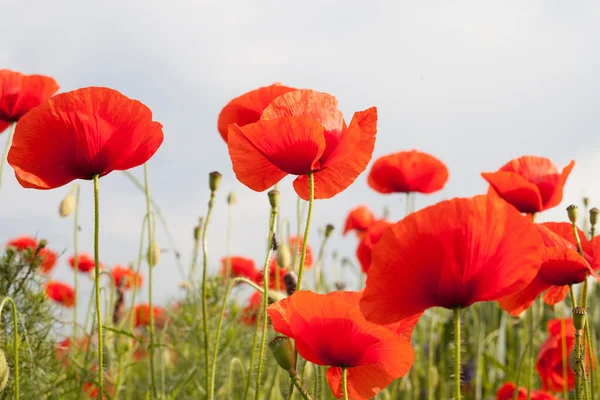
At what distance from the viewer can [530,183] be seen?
2.00 meters

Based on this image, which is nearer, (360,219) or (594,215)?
(594,215)

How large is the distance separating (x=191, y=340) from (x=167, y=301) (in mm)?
355

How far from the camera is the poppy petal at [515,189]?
1.99m

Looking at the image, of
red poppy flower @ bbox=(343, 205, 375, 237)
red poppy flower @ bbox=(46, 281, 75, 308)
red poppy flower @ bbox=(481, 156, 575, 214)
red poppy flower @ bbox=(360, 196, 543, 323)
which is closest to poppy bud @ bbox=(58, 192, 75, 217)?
red poppy flower @ bbox=(46, 281, 75, 308)

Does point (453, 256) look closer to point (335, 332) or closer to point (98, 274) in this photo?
point (335, 332)

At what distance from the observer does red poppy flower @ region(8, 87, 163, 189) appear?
142cm

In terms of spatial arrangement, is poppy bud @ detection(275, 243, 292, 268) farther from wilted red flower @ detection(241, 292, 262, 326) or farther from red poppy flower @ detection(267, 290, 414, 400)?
wilted red flower @ detection(241, 292, 262, 326)

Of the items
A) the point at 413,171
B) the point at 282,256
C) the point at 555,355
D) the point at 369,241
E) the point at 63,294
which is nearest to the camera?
the point at 282,256

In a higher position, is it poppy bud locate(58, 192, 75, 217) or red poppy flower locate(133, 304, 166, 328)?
poppy bud locate(58, 192, 75, 217)

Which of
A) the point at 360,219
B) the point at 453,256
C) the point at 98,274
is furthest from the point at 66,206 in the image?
the point at 453,256

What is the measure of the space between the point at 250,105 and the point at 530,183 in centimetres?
86

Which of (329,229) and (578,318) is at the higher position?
(329,229)

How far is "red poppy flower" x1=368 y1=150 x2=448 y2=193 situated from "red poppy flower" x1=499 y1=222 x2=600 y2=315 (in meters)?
1.41

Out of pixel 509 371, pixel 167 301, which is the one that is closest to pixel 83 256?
pixel 167 301
